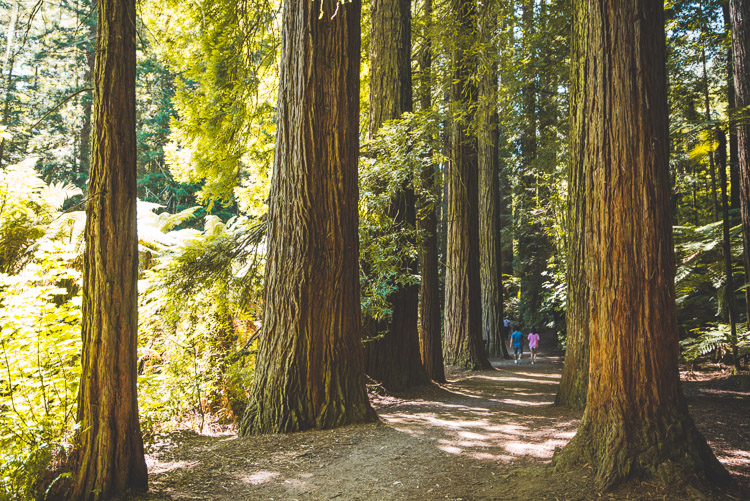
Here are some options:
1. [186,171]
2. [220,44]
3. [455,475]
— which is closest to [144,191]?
[186,171]

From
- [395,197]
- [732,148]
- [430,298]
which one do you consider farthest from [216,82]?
[732,148]

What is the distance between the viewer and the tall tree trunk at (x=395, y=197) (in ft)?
28.9

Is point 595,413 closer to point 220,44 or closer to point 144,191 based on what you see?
point 220,44

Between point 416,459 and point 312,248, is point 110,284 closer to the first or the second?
point 312,248

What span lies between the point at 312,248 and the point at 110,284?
256 centimetres

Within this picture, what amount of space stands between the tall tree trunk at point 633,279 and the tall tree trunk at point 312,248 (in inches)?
111

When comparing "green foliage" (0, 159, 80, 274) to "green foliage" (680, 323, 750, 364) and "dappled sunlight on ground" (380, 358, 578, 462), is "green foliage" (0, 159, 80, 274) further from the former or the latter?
"green foliage" (680, 323, 750, 364)

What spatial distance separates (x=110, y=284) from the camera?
137 inches

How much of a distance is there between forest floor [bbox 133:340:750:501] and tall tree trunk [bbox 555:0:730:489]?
247 mm

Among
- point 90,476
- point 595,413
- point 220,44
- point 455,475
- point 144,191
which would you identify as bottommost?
point 455,475

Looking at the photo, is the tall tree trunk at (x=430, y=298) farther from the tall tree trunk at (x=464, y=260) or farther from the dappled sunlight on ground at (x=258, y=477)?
the dappled sunlight on ground at (x=258, y=477)

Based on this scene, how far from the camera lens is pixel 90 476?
3422 mm

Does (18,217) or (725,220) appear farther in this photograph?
(18,217)

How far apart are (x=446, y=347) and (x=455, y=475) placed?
31.3 ft
